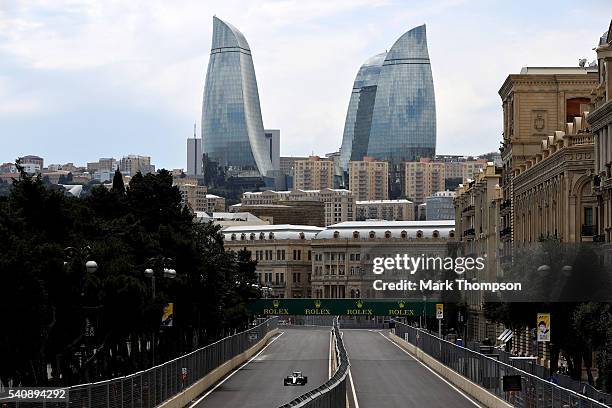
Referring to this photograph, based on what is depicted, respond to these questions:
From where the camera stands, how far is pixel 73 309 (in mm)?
59875

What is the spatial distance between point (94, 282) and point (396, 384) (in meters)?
26.4

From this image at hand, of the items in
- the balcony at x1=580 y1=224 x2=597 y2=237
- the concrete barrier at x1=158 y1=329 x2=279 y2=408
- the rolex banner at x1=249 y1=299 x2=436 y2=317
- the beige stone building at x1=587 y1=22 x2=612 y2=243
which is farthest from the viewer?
the rolex banner at x1=249 y1=299 x2=436 y2=317

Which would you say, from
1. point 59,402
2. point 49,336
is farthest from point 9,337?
point 59,402

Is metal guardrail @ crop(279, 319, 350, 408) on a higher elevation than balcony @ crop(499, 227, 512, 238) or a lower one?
lower

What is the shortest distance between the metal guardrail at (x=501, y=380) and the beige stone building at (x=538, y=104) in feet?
70.6

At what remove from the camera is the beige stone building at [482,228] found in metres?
130

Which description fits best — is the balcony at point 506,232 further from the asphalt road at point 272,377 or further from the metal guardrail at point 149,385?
the metal guardrail at point 149,385

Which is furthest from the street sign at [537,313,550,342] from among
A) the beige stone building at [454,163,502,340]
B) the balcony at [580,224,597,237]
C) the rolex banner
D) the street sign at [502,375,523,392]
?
the rolex banner

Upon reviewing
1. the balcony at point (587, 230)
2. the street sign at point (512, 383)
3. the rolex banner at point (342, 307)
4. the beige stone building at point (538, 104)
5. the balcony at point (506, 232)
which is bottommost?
the street sign at point (512, 383)

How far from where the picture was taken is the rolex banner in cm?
13712

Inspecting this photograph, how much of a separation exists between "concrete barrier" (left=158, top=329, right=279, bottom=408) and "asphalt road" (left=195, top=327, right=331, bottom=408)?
50 cm

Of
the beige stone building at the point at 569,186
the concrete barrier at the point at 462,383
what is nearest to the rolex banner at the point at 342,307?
the concrete barrier at the point at 462,383

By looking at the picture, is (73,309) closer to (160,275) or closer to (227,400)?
(227,400)

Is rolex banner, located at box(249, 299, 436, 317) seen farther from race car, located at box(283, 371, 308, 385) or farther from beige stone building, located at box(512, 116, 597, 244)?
race car, located at box(283, 371, 308, 385)
